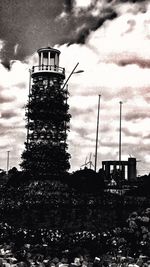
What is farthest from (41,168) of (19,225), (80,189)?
(19,225)

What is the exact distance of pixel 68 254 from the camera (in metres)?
13.2

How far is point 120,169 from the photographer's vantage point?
5356cm

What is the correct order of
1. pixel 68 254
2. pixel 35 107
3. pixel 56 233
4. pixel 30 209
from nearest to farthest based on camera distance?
pixel 68 254
pixel 56 233
pixel 30 209
pixel 35 107

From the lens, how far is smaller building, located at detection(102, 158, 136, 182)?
175ft

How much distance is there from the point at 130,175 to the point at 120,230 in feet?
129

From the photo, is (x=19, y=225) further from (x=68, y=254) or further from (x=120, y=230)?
(x=68, y=254)

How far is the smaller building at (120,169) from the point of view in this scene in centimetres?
5338

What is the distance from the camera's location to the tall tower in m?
43.5

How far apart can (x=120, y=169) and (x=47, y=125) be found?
12.4 metres

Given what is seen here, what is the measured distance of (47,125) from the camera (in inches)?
1761

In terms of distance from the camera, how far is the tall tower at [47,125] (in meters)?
43.5

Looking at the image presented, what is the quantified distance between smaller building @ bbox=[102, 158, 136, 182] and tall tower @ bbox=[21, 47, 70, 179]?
9904mm

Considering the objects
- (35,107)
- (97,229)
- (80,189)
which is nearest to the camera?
(97,229)

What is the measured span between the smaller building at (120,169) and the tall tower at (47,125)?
990cm
